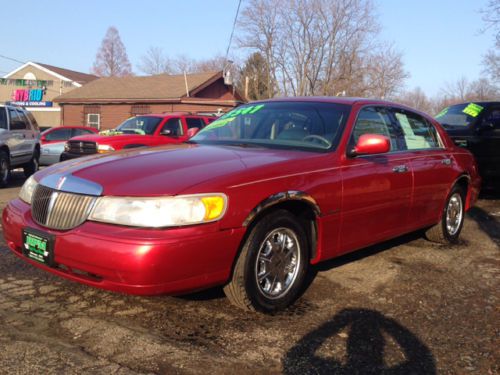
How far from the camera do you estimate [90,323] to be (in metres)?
3.18

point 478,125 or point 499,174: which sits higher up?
point 478,125

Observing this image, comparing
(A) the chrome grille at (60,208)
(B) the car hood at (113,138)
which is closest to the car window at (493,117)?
(B) the car hood at (113,138)

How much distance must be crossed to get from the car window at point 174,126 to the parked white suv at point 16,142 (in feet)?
9.84

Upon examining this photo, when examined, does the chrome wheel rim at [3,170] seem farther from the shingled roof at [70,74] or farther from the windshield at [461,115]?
the shingled roof at [70,74]

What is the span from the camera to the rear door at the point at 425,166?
4.78 m

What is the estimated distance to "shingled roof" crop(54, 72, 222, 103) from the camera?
27627 millimetres

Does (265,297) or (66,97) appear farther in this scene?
(66,97)

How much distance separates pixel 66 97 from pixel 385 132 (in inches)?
1161

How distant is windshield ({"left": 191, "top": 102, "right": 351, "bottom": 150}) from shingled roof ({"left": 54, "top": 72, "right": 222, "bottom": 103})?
2259 centimetres

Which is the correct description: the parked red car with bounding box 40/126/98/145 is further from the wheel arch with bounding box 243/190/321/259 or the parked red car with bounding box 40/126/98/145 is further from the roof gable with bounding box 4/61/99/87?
the roof gable with bounding box 4/61/99/87

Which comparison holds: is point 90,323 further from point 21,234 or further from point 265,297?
point 265,297

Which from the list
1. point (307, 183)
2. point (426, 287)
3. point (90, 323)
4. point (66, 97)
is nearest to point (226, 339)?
point (90, 323)

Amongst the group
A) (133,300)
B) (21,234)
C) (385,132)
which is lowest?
(133,300)

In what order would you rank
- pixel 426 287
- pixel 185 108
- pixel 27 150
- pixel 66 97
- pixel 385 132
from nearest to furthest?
pixel 426 287 → pixel 385 132 → pixel 27 150 → pixel 185 108 → pixel 66 97
